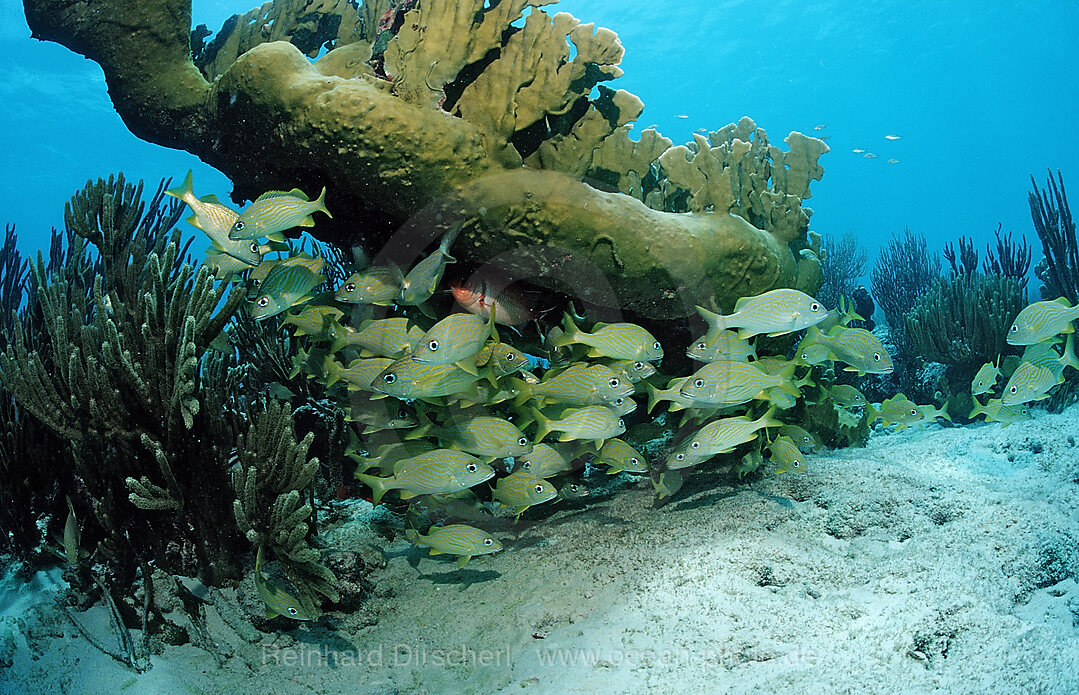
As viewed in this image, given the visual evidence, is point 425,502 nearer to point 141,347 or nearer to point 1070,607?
point 141,347

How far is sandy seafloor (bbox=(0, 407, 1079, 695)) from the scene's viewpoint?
2.30 m

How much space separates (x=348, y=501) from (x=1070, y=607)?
506cm

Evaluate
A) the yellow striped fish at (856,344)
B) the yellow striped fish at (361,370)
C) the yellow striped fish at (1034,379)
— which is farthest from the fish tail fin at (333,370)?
the yellow striped fish at (1034,379)

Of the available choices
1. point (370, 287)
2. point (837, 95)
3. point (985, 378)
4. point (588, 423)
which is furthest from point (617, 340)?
point (837, 95)

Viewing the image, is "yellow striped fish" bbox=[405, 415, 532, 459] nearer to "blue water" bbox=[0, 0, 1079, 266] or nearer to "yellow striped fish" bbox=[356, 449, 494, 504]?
"yellow striped fish" bbox=[356, 449, 494, 504]

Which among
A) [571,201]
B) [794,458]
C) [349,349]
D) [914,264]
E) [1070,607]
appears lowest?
[1070,607]

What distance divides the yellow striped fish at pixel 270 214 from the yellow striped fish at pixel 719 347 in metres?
2.58

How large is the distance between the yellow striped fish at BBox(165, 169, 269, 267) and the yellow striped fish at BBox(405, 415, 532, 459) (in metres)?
1.63

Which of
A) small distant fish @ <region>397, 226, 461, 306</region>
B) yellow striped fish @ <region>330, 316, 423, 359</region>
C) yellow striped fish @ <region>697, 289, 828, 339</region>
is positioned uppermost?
small distant fish @ <region>397, 226, 461, 306</region>

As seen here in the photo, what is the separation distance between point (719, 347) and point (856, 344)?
54.5 inches

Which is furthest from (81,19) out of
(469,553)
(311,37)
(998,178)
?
(998,178)

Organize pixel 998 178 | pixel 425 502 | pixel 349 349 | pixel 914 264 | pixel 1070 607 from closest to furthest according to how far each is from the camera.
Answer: pixel 1070 607
pixel 349 349
pixel 425 502
pixel 914 264
pixel 998 178

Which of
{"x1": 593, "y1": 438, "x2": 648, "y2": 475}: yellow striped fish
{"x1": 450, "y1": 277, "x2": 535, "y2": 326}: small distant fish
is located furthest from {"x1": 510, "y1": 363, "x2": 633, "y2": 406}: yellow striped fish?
{"x1": 450, "y1": 277, "x2": 535, "y2": 326}: small distant fish

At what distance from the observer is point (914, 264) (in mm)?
12805
